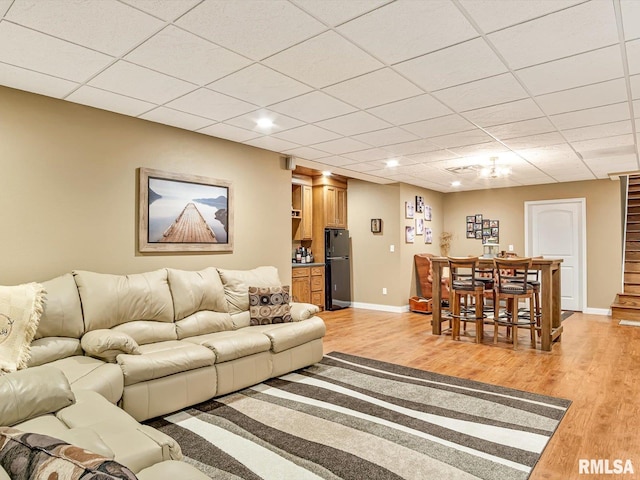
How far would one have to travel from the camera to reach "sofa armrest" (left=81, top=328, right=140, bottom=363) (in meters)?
2.78

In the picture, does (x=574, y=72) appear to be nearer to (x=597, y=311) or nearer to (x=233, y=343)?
(x=233, y=343)

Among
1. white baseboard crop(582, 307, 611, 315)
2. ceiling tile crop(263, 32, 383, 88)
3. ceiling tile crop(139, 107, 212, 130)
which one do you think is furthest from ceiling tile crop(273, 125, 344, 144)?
white baseboard crop(582, 307, 611, 315)

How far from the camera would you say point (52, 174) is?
339 cm

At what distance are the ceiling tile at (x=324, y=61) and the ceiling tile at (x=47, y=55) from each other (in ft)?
3.94

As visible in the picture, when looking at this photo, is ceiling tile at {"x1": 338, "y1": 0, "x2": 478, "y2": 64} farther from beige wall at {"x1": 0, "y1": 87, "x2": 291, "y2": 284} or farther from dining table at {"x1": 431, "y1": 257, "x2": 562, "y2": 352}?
dining table at {"x1": 431, "y1": 257, "x2": 562, "y2": 352}

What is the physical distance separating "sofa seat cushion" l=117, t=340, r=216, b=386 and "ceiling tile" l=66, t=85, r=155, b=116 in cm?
209

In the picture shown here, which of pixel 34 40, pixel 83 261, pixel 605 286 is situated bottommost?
pixel 605 286

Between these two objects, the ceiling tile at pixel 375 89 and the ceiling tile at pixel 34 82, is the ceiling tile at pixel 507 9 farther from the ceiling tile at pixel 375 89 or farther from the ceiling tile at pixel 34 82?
the ceiling tile at pixel 34 82

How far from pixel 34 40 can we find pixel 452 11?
97.0 inches

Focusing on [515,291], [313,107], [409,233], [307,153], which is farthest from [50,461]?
[409,233]

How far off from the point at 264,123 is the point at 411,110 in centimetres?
146

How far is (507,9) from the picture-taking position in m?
2.11

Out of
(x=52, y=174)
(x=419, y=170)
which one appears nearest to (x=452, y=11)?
(x=52, y=174)

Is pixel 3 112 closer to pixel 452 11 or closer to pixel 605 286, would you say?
pixel 452 11
